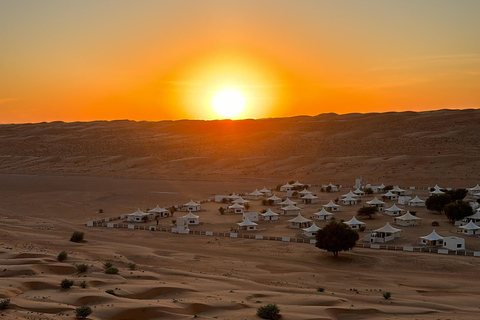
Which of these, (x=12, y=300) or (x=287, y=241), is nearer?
(x=12, y=300)

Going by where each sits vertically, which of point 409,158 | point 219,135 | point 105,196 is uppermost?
point 219,135

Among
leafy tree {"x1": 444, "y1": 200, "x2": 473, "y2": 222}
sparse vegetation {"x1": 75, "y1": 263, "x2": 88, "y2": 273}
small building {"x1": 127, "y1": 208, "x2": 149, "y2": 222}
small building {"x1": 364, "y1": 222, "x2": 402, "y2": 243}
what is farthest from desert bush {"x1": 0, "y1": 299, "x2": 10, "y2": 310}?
leafy tree {"x1": 444, "y1": 200, "x2": 473, "y2": 222}

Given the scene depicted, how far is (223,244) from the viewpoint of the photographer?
3838cm

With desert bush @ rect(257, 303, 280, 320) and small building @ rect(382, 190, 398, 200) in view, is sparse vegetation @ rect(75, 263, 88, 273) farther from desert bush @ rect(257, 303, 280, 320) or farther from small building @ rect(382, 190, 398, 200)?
small building @ rect(382, 190, 398, 200)

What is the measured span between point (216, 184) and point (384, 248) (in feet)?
151

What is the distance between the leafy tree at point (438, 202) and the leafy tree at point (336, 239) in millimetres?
19024

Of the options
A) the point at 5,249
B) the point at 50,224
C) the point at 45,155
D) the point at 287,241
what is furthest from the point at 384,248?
the point at 45,155

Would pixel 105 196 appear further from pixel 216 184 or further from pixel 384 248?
pixel 384 248

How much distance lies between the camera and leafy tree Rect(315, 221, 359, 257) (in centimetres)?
3388

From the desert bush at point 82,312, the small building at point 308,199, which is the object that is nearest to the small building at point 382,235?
the small building at point 308,199

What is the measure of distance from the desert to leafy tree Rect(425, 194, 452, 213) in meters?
1.67

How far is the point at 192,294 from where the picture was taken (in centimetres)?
2042

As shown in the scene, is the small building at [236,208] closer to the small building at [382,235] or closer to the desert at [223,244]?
the desert at [223,244]

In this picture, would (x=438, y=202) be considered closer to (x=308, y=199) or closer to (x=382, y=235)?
(x=382, y=235)
